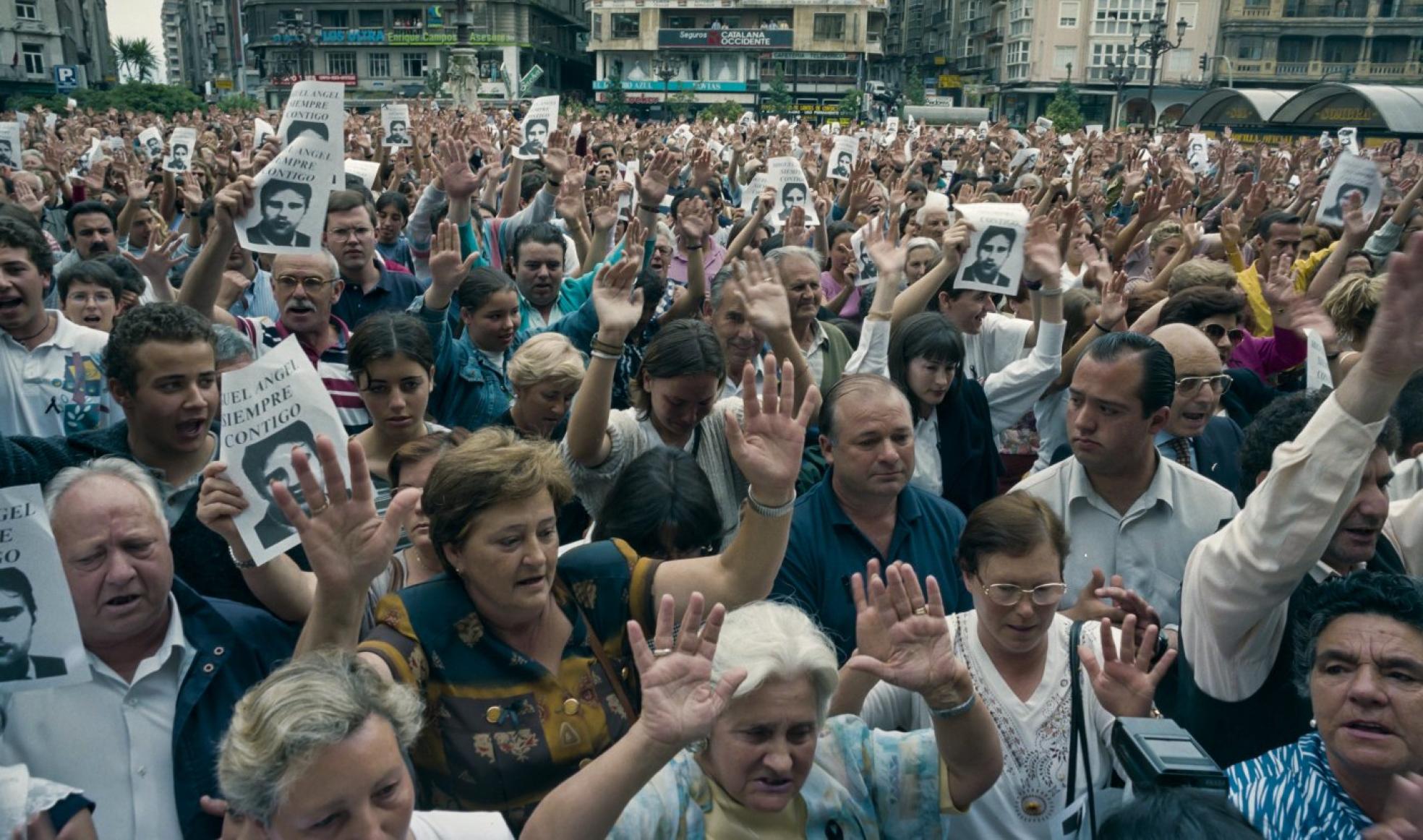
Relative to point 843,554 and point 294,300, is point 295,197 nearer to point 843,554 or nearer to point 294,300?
point 294,300

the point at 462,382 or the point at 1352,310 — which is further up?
the point at 1352,310

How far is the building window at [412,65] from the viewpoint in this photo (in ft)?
259

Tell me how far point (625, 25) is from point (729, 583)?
81.8 meters

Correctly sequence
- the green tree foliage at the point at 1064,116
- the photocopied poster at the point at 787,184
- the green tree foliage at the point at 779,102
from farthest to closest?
1. the green tree foliage at the point at 779,102
2. the green tree foliage at the point at 1064,116
3. the photocopied poster at the point at 787,184

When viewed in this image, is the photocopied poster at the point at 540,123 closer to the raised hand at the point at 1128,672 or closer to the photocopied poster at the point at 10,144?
the photocopied poster at the point at 10,144

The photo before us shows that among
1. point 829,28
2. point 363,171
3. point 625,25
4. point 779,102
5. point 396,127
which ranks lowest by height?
point 363,171

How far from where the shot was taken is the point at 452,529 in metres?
2.42

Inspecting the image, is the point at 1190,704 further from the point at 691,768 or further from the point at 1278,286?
the point at 1278,286

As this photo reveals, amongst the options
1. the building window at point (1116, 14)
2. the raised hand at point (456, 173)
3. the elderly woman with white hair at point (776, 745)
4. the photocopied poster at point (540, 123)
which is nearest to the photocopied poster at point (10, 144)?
the photocopied poster at point (540, 123)

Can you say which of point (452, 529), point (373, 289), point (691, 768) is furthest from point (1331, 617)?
point (373, 289)

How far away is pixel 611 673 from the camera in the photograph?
242 centimetres

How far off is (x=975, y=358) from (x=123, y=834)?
4011 millimetres

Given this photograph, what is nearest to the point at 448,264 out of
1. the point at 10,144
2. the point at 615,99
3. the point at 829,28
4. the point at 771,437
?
the point at 771,437

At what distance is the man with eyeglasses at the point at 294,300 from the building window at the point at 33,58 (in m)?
70.8
